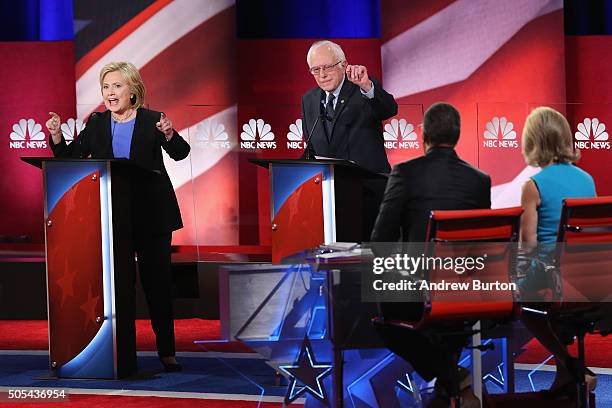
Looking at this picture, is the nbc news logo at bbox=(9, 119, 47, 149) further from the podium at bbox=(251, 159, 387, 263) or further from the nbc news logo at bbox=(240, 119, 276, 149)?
the podium at bbox=(251, 159, 387, 263)

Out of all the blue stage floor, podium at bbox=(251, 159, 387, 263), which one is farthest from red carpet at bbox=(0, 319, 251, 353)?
podium at bbox=(251, 159, 387, 263)

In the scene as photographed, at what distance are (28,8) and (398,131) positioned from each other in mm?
3237

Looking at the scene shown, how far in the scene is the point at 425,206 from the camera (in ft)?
10.8

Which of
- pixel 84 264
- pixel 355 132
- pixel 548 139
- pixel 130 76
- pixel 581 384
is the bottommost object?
pixel 581 384

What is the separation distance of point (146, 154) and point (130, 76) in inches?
14.8

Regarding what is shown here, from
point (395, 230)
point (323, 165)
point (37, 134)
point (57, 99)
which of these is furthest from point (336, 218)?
point (57, 99)

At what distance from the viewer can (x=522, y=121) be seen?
6504 millimetres

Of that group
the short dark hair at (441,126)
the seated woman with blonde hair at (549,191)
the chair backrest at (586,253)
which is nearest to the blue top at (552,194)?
the seated woman with blonde hair at (549,191)

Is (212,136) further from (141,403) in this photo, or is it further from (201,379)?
(141,403)

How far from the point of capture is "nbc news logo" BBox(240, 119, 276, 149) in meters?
6.49

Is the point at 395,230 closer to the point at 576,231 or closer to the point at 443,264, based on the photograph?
the point at 443,264

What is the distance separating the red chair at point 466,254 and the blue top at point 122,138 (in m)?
2.00

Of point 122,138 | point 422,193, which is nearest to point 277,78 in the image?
point 122,138

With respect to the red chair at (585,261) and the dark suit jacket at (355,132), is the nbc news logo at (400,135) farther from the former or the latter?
the red chair at (585,261)
